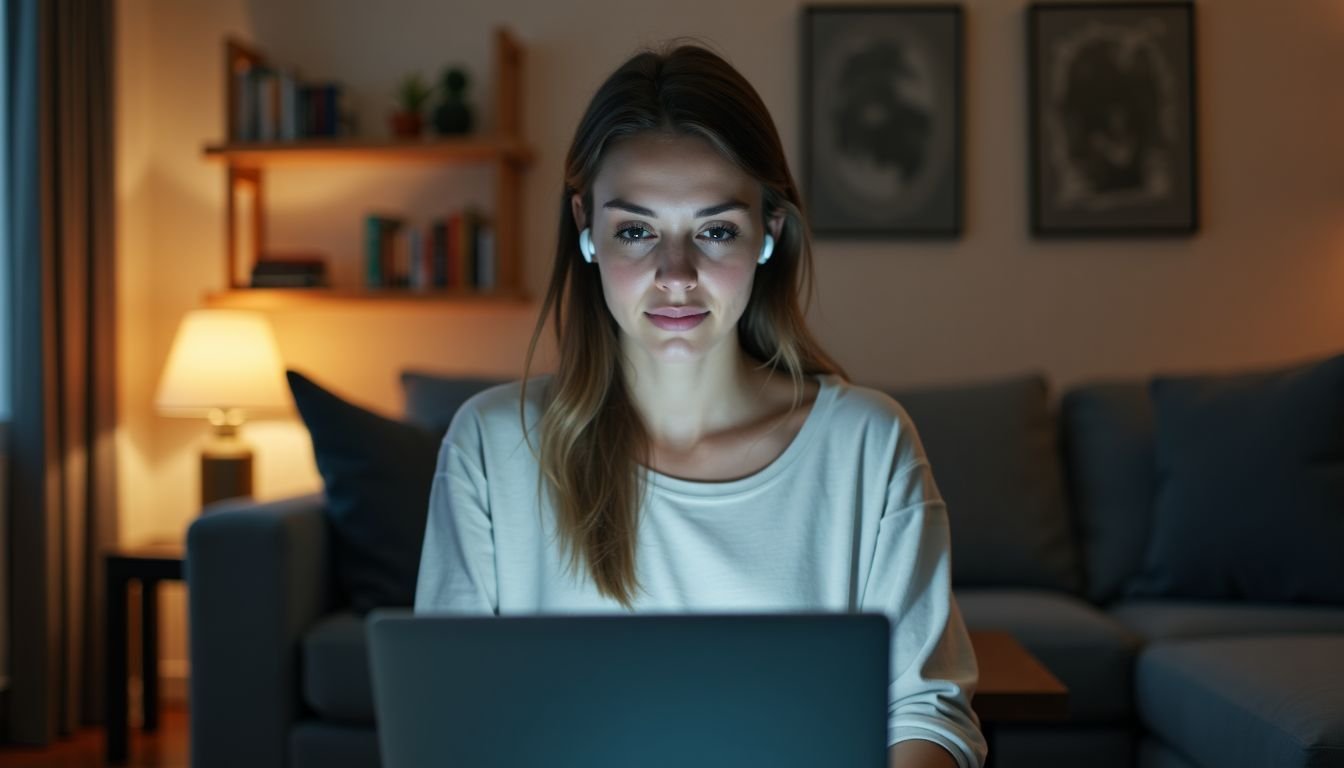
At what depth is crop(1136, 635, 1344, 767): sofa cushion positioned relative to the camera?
1728mm

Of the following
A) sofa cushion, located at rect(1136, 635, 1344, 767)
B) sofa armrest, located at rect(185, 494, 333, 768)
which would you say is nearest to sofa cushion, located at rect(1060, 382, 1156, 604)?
sofa cushion, located at rect(1136, 635, 1344, 767)

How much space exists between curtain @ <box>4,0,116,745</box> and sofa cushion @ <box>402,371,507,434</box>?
865 mm

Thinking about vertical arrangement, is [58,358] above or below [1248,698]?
Answer: above

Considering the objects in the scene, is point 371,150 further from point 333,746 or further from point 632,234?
point 632,234

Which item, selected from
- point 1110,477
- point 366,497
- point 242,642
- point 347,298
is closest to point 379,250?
point 347,298

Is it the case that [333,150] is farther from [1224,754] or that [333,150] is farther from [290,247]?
[1224,754]

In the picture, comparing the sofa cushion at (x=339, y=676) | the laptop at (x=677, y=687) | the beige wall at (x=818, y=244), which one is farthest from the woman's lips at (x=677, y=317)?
the beige wall at (x=818, y=244)

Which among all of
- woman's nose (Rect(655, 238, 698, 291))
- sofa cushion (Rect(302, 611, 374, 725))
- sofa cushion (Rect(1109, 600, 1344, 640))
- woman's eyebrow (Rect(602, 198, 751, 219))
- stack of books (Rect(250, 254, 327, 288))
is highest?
stack of books (Rect(250, 254, 327, 288))

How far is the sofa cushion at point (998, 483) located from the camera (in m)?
2.82

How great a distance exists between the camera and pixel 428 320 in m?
3.57

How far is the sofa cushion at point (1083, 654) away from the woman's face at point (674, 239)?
4.61 feet

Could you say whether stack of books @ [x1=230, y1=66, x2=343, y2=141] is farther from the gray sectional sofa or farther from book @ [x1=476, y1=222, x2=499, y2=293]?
the gray sectional sofa

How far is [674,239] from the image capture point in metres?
1.21

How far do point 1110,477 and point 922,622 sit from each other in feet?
6.54
